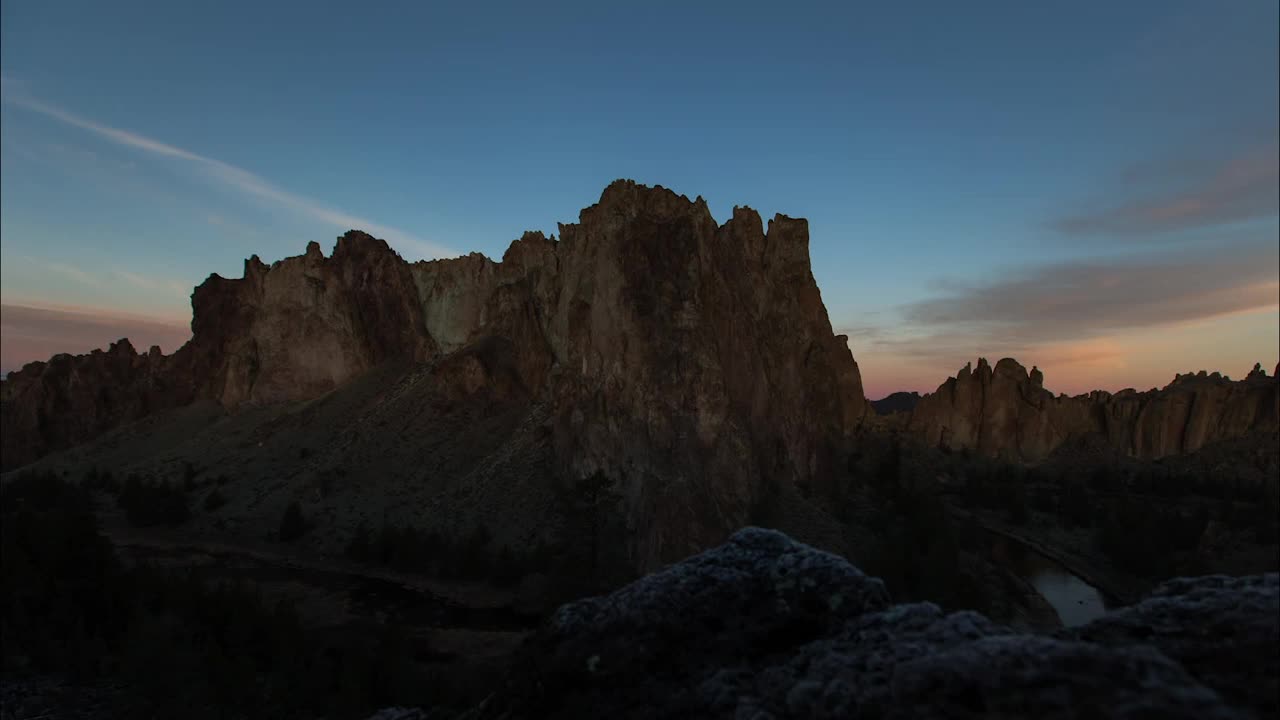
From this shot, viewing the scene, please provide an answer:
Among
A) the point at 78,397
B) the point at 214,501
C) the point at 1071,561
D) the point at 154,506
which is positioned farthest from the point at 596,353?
the point at 78,397

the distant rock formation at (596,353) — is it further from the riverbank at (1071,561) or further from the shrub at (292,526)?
the riverbank at (1071,561)

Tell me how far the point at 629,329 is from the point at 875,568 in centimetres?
1734

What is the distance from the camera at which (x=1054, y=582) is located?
44.3m

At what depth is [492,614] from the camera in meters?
36.0

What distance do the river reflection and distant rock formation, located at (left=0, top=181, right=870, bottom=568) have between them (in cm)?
1423

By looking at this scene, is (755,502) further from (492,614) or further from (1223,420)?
(1223,420)

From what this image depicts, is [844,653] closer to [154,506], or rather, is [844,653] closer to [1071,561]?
[1071,561]

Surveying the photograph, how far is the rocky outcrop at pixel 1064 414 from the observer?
90312 mm

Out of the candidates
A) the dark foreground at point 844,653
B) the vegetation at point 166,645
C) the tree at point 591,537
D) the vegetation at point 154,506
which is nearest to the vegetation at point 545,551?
the tree at point 591,537

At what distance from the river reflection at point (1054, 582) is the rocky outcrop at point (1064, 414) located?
4468 centimetres

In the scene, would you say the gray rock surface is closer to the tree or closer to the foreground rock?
the foreground rock

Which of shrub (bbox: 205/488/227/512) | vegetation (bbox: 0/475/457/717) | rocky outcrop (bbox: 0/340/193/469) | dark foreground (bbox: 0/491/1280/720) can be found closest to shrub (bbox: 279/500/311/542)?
shrub (bbox: 205/488/227/512)

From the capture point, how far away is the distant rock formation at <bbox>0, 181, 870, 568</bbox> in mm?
35562

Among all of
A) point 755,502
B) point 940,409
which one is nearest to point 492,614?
point 755,502
